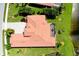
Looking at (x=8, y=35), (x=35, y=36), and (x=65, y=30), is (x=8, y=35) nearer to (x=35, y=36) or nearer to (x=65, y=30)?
(x=35, y=36)

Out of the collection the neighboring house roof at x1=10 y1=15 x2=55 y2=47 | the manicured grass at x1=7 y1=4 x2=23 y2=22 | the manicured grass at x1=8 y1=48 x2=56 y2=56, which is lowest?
the manicured grass at x1=8 y1=48 x2=56 y2=56

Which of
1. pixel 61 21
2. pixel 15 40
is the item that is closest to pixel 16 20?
pixel 15 40

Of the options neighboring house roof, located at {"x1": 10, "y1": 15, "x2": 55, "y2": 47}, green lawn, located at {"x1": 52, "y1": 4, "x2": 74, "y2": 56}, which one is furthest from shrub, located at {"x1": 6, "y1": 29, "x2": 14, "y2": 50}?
green lawn, located at {"x1": 52, "y1": 4, "x2": 74, "y2": 56}

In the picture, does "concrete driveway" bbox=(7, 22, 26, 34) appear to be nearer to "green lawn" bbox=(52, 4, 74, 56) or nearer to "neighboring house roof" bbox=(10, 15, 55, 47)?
"neighboring house roof" bbox=(10, 15, 55, 47)

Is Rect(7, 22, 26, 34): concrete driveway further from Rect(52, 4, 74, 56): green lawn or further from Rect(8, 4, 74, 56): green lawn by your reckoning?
Rect(52, 4, 74, 56): green lawn

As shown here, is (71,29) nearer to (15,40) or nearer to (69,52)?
(69,52)

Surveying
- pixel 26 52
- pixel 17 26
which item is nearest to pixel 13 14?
pixel 17 26

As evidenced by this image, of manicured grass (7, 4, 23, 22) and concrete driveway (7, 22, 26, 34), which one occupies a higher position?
Result: manicured grass (7, 4, 23, 22)

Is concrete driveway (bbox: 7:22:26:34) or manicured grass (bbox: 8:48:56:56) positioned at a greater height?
concrete driveway (bbox: 7:22:26:34)
